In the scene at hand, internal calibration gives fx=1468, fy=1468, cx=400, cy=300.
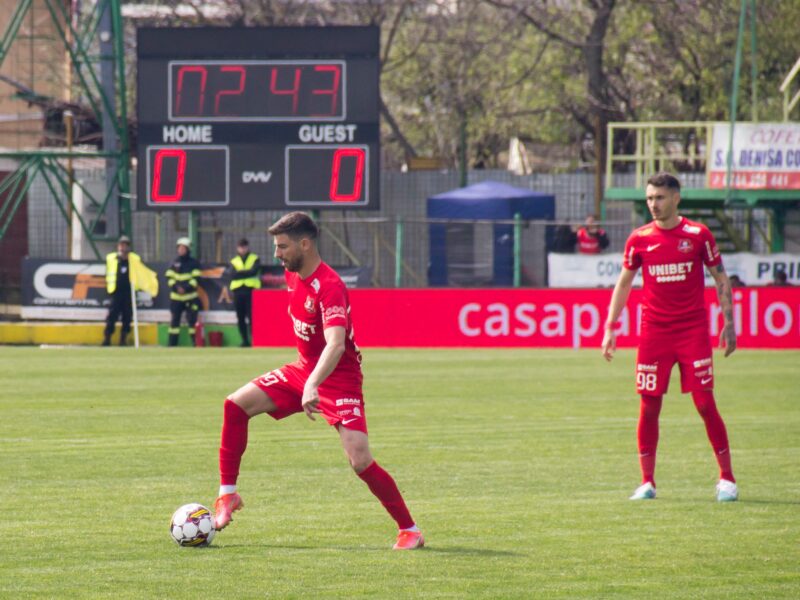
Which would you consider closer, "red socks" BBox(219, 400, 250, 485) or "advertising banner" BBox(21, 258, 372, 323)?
"red socks" BBox(219, 400, 250, 485)

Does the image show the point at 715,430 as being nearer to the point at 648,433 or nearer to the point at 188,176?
the point at 648,433

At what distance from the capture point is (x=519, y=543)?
24.7 feet

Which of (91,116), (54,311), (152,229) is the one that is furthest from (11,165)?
(54,311)

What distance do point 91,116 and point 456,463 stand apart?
30014 mm

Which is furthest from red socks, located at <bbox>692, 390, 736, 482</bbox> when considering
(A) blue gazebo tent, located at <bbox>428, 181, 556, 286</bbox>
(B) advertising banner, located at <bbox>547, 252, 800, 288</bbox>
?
(A) blue gazebo tent, located at <bbox>428, 181, 556, 286</bbox>

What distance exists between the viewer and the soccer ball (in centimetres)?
727

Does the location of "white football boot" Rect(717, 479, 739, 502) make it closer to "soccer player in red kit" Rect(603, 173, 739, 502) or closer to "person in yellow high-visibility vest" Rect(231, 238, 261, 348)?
"soccer player in red kit" Rect(603, 173, 739, 502)

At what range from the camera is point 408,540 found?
287 inches

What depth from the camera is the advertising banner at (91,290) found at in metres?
26.4

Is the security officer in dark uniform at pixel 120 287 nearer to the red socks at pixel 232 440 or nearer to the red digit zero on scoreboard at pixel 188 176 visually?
the red digit zero on scoreboard at pixel 188 176

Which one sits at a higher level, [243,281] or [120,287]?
[243,281]

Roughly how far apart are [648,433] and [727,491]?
2.00ft

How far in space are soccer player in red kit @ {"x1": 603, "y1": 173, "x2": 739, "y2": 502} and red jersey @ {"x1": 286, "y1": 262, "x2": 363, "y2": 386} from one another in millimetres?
2464

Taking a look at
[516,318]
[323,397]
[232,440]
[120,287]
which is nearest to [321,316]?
[323,397]
